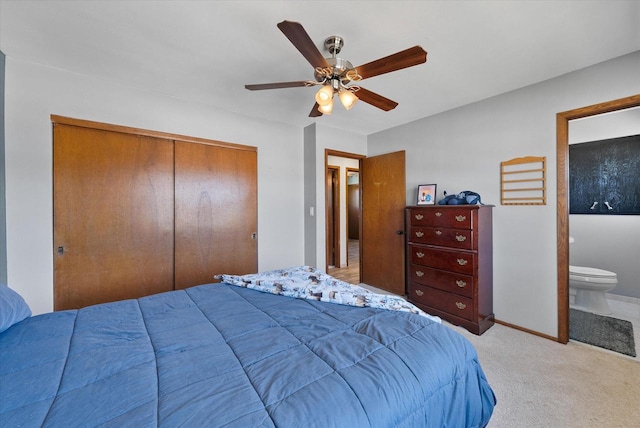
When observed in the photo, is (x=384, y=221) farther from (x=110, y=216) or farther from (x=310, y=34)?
(x=110, y=216)

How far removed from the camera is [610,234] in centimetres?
328

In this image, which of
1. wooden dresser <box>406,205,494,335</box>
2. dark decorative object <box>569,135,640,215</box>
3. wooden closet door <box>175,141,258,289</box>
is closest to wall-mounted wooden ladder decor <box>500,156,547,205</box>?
wooden dresser <box>406,205,494,335</box>

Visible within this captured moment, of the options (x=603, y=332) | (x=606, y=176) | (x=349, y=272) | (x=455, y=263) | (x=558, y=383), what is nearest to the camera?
(x=558, y=383)

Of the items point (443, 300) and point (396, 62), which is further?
point (443, 300)

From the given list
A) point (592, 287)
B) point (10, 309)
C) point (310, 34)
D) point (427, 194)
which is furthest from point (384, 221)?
point (10, 309)

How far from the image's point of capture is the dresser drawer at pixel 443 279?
2547 mm

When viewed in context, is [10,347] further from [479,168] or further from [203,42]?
[479,168]

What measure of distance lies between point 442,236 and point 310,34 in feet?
7.56

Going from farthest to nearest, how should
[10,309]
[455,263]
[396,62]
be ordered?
[455,263] < [396,62] < [10,309]

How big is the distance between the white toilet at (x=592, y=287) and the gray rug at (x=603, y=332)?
0.16 m

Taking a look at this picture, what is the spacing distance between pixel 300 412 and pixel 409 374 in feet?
1.48

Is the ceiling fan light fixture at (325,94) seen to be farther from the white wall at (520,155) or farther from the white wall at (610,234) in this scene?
the white wall at (610,234)

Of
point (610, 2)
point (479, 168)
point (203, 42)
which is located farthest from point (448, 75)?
point (203, 42)

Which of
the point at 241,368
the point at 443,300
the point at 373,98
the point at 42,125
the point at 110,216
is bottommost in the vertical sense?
the point at 443,300
